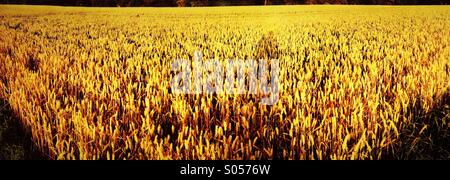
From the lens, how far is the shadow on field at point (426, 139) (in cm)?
172

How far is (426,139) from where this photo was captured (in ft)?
6.13

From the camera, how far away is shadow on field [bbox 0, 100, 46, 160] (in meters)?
1.67

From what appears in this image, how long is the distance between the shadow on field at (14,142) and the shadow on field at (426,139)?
5.66ft

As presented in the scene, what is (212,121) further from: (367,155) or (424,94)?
(424,94)

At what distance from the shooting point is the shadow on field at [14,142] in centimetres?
167

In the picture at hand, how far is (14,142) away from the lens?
1.86m

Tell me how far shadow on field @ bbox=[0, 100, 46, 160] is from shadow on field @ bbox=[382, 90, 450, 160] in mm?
1725

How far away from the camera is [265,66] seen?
3.37 meters

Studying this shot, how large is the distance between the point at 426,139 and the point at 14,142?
2180mm

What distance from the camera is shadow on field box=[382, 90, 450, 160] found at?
67.8 inches

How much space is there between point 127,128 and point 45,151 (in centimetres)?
40

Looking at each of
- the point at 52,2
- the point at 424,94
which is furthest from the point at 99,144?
the point at 52,2
